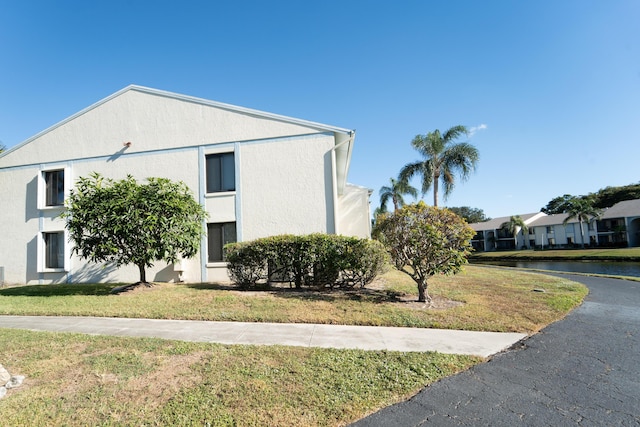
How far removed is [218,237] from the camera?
1257 cm

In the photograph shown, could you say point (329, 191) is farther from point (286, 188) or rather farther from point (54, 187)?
point (54, 187)

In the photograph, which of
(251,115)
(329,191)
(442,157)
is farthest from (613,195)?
(251,115)

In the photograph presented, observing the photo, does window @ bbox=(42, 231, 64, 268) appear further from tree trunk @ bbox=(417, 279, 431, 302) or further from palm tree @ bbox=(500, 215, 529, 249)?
palm tree @ bbox=(500, 215, 529, 249)

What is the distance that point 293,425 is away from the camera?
272 cm

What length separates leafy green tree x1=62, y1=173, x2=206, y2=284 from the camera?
9367 mm

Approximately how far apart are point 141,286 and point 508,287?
11845 millimetres

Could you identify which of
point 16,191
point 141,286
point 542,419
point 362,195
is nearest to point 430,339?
point 542,419

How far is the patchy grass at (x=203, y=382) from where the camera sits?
2.89m

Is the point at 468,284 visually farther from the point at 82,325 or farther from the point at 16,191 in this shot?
the point at 16,191

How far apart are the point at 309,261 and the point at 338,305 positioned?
228 centimetres

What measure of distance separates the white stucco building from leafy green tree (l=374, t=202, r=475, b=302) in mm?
4425

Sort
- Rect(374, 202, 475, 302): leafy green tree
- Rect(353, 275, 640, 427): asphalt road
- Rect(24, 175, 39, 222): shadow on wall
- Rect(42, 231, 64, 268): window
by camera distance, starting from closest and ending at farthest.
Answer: Rect(353, 275, 640, 427): asphalt road < Rect(374, 202, 475, 302): leafy green tree < Rect(42, 231, 64, 268): window < Rect(24, 175, 39, 222): shadow on wall

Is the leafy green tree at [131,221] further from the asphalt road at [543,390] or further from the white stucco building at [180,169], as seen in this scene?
the asphalt road at [543,390]

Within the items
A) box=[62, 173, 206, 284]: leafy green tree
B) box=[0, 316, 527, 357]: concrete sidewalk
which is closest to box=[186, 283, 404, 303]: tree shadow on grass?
box=[0, 316, 527, 357]: concrete sidewalk
